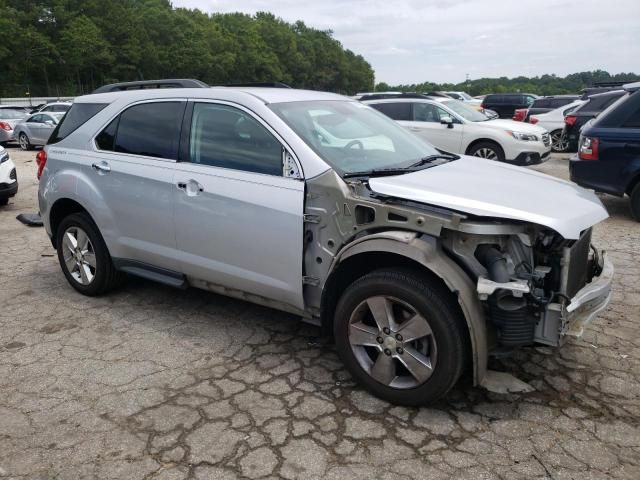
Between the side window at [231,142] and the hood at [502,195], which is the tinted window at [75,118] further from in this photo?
the hood at [502,195]

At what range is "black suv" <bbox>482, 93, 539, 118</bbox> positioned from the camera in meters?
25.6

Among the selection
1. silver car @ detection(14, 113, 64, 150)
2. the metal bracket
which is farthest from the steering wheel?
silver car @ detection(14, 113, 64, 150)

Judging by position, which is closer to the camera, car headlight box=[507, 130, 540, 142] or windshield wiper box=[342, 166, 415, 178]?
windshield wiper box=[342, 166, 415, 178]

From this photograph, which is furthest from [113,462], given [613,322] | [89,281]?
[613,322]

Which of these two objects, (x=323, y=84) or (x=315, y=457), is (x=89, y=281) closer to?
(x=315, y=457)

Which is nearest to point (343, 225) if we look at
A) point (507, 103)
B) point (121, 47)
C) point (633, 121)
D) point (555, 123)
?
point (633, 121)

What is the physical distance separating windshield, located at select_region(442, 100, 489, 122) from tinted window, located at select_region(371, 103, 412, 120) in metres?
0.80

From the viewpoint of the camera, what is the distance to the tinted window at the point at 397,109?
12.1 m

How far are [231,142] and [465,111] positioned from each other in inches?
376

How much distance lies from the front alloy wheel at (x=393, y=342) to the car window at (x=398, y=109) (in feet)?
31.3

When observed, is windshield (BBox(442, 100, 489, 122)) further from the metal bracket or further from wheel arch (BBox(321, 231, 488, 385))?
the metal bracket

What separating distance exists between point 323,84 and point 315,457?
10896 centimetres

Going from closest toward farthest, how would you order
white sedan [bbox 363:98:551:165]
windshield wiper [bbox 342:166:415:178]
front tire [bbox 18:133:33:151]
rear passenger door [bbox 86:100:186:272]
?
1. windshield wiper [bbox 342:166:415:178]
2. rear passenger door [bbox 86:100:186:272]
3. white sedan [bbox 363:98:551:165]
4. front tire [bbox 18:133:33:151]

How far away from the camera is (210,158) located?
151 inches
